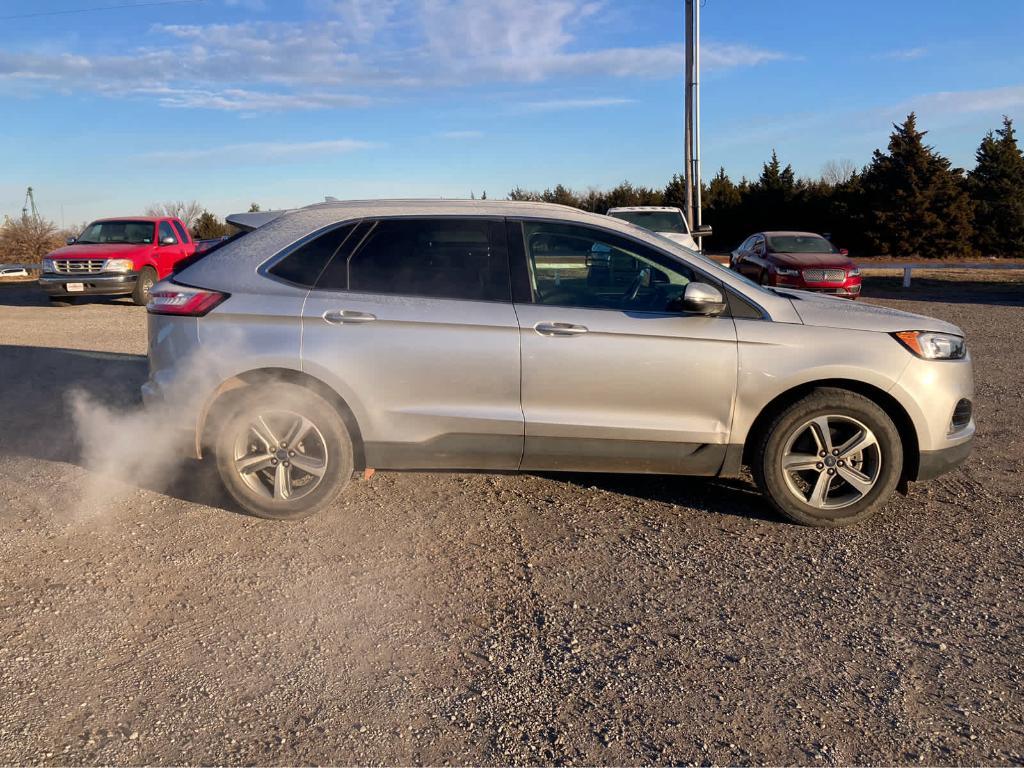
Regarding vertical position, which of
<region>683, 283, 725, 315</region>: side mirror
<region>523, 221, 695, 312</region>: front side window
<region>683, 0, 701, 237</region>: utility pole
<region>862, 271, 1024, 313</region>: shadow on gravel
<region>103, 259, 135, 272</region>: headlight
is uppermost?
<region>683, 0, 701, 237</region>: utility pole

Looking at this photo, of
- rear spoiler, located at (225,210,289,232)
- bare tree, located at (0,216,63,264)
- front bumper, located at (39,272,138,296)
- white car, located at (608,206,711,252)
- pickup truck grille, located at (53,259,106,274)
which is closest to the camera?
rear spoiler, located at (225,210,289,232)

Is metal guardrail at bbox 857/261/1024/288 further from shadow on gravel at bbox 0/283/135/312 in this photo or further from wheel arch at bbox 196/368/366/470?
wheel arch at bbox 196/368/366/470

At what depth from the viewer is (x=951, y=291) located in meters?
21.0

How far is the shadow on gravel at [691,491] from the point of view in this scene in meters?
5.09

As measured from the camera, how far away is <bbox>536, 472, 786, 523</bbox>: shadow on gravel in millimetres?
5086

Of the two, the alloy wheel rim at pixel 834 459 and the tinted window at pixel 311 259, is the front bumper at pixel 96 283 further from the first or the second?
the alloy wheel rim at pixel 834 459

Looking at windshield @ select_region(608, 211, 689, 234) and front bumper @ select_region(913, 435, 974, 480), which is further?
windshield @ select_region(608, 211, 689, 234)

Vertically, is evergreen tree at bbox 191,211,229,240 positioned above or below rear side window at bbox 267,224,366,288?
above

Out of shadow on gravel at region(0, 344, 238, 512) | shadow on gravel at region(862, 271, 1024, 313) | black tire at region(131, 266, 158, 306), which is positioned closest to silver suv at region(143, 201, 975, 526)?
shadow on gravel at region(0, 344, 238, 512)

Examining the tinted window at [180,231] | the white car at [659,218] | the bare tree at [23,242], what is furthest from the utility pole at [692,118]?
the bare tree at [23,242]

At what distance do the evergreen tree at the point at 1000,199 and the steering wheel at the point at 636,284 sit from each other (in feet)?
128

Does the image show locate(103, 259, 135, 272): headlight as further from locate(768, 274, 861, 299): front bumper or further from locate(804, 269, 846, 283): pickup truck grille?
locate(804, 269, 846, 283): pickup truck grille

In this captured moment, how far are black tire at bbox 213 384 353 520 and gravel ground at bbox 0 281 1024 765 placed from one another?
0.15 metres

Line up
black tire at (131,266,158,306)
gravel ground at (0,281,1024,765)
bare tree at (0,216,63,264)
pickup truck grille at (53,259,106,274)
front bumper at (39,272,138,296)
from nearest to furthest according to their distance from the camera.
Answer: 1. gravel ground at (0,281,1024,765)
2. front bumper at (39,272,138,296)
3. pickup truck grille at (53,259,106,274)
4. black tire at (131,266,158,306)
5. bare tree at (0,216,63,264)
